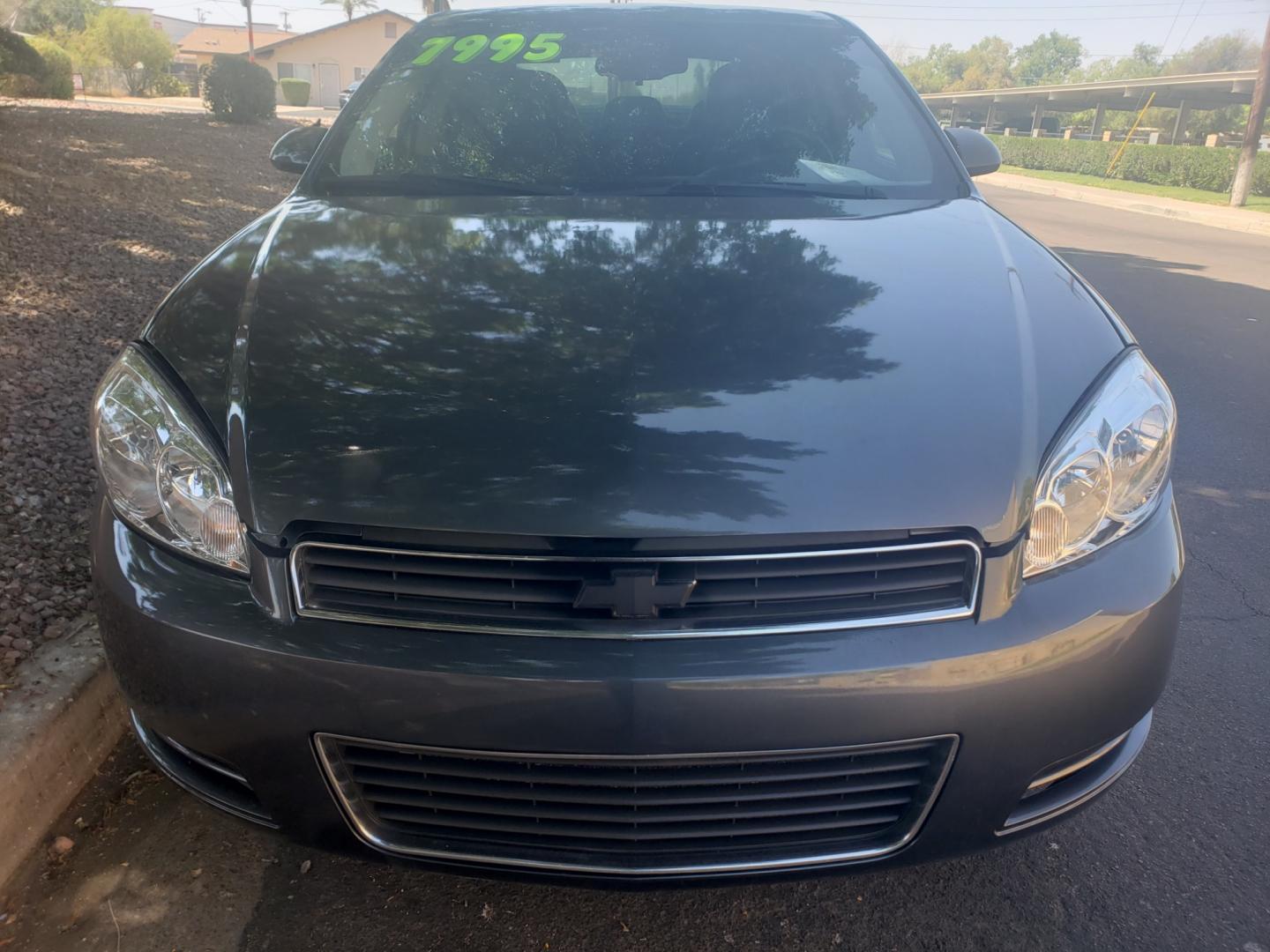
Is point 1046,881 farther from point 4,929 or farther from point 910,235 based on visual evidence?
point 4,929

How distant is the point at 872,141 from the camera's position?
285cm

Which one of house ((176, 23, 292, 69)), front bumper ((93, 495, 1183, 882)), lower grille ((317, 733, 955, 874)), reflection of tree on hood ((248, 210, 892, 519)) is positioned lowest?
lower grille ((317, 733, 955, 874))

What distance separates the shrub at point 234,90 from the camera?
16188 millimetres

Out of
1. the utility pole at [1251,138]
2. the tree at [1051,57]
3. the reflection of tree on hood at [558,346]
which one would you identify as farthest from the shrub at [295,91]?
the tree at [1051,57]

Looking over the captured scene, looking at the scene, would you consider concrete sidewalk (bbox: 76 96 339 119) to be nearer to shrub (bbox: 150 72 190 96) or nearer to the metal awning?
shrub (bbox: 150 72 190 96)

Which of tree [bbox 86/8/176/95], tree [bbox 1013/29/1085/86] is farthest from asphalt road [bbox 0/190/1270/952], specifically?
tree [bbox 1013/29/1085/86]

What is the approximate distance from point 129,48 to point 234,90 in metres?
33.3

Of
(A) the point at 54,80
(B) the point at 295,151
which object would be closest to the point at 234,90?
(A) the point at 54,80

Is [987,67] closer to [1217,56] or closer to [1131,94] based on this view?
[1217,56]

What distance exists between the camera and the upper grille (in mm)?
1435

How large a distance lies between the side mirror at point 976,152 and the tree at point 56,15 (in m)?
65.5

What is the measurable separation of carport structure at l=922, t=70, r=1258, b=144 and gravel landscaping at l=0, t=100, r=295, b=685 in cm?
2520

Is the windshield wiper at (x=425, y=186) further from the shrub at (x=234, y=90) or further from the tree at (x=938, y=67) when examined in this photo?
the tree at (x=938, y=67)

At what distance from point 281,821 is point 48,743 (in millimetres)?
876
